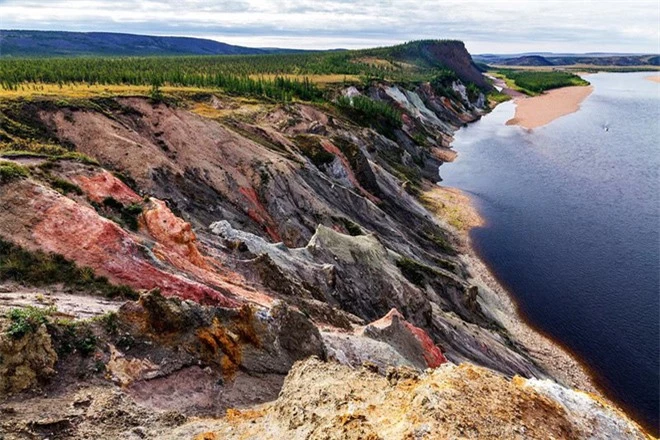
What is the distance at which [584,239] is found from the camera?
226 ft

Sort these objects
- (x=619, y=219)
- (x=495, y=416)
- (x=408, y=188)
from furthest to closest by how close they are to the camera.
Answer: (x=408, y=188) → (x=619, y=219) → (x=495, y=416)

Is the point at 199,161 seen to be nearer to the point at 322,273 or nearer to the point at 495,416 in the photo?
the point at 322,273

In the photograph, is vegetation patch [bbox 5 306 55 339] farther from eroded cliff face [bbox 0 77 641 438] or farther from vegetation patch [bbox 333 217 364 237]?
vegetation patch [bbox 333 217 364 237]

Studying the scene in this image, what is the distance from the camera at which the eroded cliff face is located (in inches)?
629

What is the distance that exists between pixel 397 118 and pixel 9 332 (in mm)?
111539

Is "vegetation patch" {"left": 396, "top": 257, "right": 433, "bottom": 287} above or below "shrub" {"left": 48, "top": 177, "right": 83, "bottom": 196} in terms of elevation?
below

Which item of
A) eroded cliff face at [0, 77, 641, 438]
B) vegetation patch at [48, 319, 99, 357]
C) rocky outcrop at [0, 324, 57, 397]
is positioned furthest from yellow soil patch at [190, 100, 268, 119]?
rocky outcrop at [0, 324, 57, 397]

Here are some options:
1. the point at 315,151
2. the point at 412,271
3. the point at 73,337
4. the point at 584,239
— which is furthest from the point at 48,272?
the point at 584,239

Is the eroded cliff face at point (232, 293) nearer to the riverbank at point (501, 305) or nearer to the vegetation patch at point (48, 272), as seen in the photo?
the vegetation patch at point (48, 272)

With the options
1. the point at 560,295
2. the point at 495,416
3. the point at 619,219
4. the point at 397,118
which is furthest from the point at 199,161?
the point at 397,118

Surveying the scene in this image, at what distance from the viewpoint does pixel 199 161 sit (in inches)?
1827

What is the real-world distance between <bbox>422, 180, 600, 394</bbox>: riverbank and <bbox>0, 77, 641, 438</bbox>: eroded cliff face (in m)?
1.69

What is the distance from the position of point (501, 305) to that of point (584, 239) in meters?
23.6

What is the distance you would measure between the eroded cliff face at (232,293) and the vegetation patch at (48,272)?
1.35 feet
